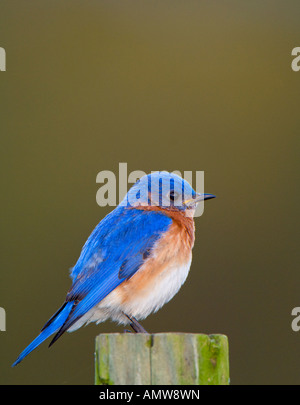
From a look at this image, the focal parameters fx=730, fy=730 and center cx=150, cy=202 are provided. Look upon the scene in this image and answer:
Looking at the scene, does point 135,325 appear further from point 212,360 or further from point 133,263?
point 212,360

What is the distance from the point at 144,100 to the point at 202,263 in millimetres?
2696

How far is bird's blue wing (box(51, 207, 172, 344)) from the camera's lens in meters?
4.79

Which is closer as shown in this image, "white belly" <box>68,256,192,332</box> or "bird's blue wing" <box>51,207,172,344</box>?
"bird's blue wing" <box>51,207,172,344</box>

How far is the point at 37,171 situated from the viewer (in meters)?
9.98

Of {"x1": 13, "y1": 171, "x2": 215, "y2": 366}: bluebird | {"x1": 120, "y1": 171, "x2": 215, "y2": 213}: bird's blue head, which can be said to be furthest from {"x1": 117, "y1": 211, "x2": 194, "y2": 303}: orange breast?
{"x1": 120, "y1": 171, "x2": 215, "y2": 213}: bird's blue head

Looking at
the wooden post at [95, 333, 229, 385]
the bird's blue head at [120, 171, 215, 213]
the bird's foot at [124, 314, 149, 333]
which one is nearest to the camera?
the wooden post at [95, 333, 229, 385]

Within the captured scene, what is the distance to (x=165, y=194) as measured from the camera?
18.3 ft

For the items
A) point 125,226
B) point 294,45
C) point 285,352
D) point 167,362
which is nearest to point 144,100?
point 294,45

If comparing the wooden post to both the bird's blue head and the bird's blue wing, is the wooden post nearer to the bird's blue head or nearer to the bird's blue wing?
the bird's blue wing

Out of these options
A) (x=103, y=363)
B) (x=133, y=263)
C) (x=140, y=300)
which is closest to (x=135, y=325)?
(x=140, y=300)

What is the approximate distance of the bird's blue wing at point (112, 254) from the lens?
15.7 ft

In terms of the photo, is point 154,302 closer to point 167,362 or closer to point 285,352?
point 167,362

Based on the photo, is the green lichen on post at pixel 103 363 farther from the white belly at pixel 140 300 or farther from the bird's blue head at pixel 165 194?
the bird's blue head at pixel 165 194

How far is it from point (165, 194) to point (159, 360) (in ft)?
7.40
